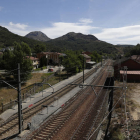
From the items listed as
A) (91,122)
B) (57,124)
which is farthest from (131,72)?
(57,124)

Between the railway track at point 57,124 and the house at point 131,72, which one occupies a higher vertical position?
the house at point 131,72

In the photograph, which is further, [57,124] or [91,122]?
[91,122]

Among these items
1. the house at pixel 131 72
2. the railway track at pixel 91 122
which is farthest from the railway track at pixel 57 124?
the house at pixel 131 72

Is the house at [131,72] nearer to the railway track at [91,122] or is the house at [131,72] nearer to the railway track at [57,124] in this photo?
the railway track at [91,122]

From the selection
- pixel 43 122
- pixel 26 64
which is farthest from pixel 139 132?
pixel 26 64

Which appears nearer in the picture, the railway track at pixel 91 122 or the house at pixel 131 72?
the railway track at pixel 91 122

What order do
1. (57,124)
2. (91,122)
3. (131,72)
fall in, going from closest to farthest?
(57,124)
(91,122)
(131,72)

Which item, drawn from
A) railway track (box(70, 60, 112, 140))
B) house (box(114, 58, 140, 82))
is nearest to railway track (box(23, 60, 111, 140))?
railway track (box(70, 60, 112, 140))

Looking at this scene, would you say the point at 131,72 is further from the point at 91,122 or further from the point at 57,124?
the point at 57,124

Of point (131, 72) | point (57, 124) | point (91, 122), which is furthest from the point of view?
point (131, 72)

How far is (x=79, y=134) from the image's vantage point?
10148mm

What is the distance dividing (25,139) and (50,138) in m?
1.87

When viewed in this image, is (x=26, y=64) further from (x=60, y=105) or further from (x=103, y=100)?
(x=103, y=100)

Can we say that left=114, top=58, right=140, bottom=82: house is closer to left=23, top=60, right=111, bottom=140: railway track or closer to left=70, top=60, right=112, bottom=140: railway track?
left=70, top=60, right=112, bottom=140: railway track
